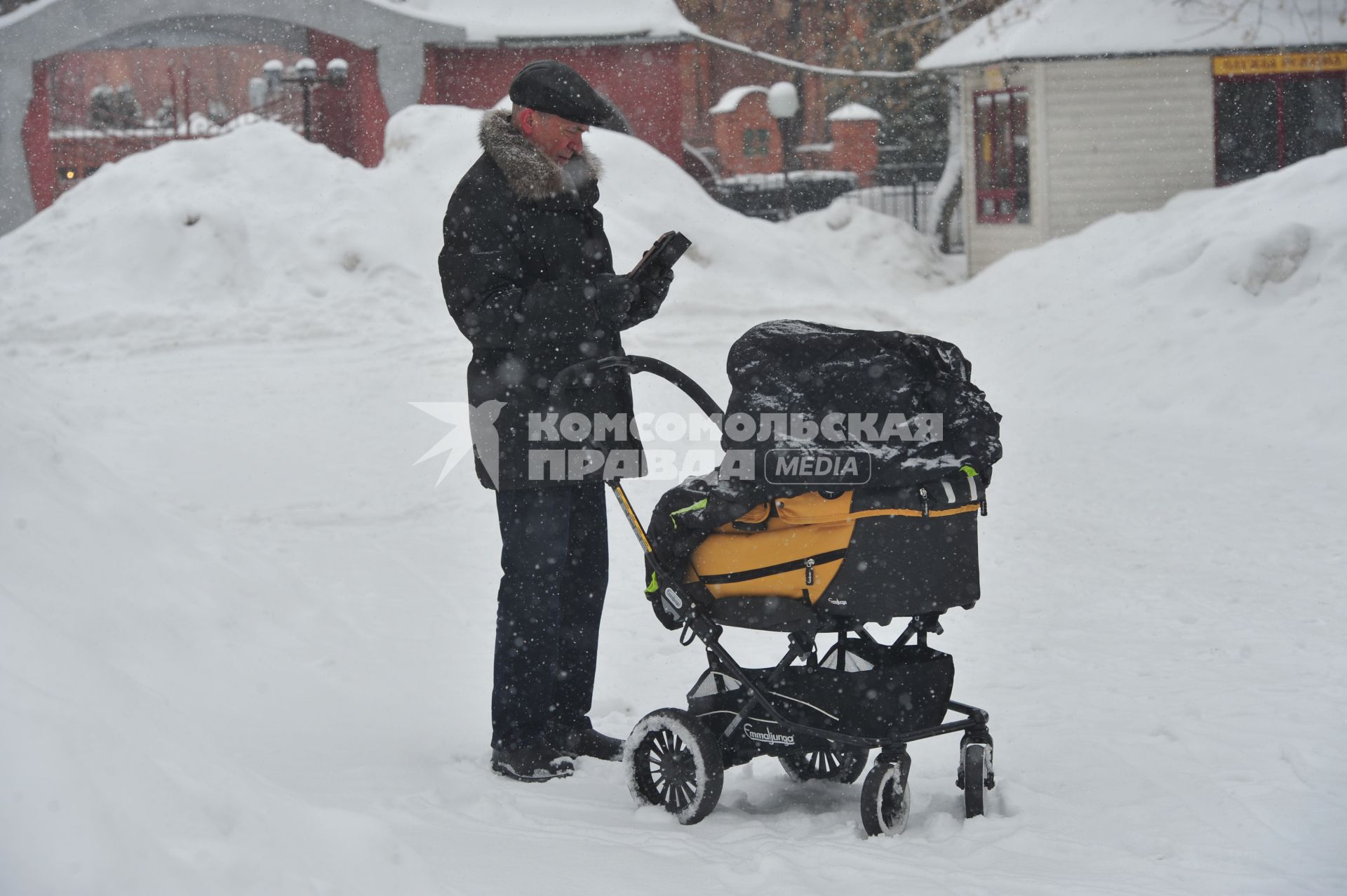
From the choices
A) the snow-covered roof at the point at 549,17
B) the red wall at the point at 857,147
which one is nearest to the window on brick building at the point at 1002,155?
the snow-covered roof at the point at 549,17

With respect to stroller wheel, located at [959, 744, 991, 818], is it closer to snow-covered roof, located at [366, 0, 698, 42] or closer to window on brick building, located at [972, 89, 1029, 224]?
window on brick building, located at [972, 89, 1029, 224]

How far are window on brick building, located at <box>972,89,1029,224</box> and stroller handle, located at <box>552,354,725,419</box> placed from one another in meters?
19.3

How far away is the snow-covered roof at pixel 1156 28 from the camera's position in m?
20.2

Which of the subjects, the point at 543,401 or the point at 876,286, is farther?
the point at 876,286

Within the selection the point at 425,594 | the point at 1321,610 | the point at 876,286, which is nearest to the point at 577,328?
the point at 425,594

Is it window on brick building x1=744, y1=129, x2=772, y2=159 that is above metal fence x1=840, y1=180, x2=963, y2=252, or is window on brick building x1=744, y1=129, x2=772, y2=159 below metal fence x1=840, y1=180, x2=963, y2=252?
above

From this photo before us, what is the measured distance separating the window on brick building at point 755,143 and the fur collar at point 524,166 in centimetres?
3809

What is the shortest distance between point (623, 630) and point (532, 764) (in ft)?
5.52

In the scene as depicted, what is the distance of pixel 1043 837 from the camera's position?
10.6ft

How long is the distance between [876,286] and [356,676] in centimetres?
1552

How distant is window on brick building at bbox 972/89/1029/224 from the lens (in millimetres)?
21969

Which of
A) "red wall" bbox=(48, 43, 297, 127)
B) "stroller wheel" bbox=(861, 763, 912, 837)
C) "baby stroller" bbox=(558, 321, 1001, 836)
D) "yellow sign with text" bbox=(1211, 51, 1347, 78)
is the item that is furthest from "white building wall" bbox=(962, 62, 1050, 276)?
"red wall" bbox=(48, 43, 297, 127)

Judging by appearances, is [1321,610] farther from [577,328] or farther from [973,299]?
[973,299]

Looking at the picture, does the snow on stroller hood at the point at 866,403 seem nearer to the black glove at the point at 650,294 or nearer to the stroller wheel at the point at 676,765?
the black glove at the point at 650,294
